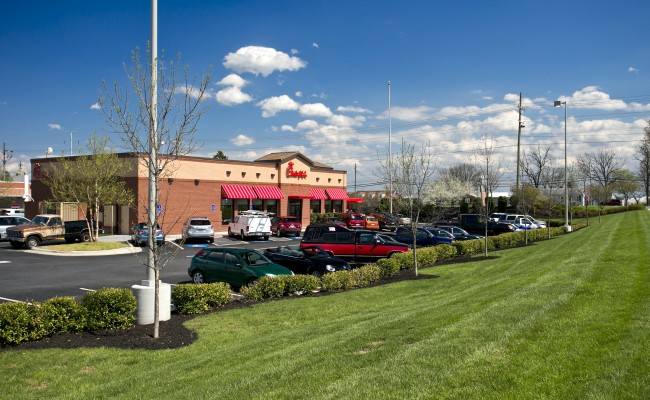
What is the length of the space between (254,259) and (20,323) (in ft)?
23.9

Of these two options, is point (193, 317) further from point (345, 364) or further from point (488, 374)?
point (488, 374)

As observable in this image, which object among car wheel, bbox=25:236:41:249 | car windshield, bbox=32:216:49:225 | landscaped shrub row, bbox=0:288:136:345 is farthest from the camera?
car windshield, bbox=32:216:49:225

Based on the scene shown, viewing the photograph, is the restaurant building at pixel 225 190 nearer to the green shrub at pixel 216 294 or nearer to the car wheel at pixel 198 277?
the car wheel at pixel 198 277

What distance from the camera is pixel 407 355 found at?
659cm

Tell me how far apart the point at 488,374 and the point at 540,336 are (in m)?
1.61

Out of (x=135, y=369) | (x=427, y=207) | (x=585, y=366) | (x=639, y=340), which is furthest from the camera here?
(x=427, y=207)

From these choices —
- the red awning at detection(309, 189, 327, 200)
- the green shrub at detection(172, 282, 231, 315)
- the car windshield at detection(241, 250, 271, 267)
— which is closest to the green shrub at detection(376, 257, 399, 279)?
the car windshield at detection(241, 250, 271, 267)

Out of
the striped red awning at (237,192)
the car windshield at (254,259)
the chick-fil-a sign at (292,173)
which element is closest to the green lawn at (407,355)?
the car windshield at (254,259)

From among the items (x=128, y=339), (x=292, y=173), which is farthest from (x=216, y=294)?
(x=292, y=173)

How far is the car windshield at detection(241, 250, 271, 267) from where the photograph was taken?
606 inches

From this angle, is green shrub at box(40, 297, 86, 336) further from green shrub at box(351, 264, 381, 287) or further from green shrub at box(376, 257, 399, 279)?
green shrub at box(376, 257, 399, 279)

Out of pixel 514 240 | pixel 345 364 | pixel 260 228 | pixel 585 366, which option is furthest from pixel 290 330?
pixel 260 228

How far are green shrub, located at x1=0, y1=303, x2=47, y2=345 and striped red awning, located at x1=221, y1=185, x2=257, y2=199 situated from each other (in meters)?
32.1

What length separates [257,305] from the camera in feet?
41.7
